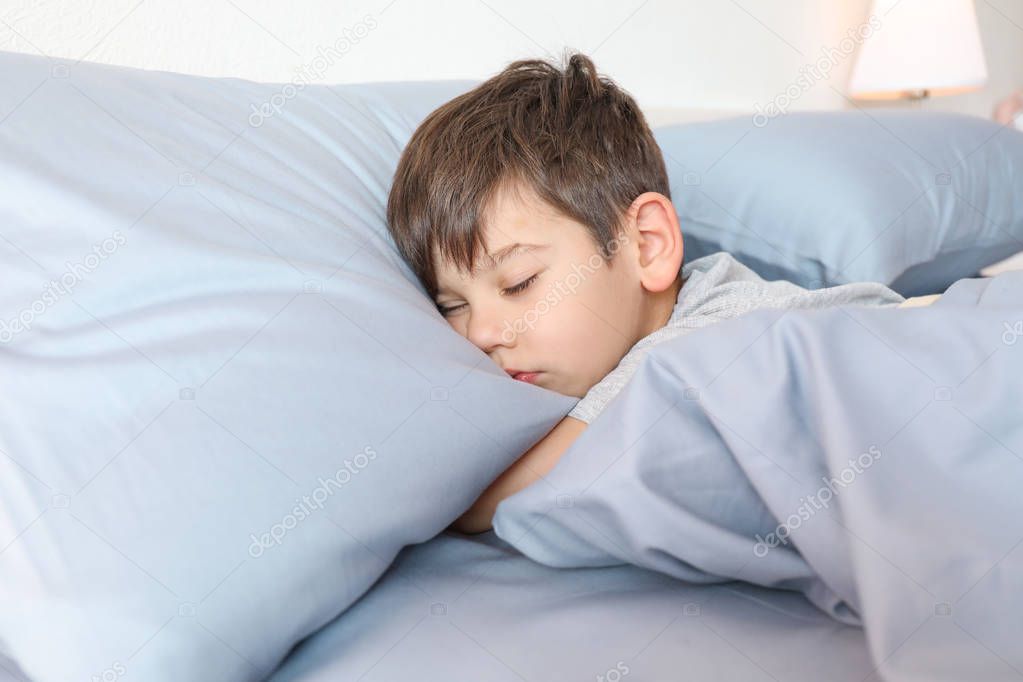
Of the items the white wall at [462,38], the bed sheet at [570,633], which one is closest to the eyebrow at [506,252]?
the bed sheet at [570,633]

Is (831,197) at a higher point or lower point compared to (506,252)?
lower

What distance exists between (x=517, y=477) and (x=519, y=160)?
373mm

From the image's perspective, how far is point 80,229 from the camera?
591 mm

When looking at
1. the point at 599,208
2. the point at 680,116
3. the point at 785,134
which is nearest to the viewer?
the point at 599,208

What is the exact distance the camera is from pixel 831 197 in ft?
3.89

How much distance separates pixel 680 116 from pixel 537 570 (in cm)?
123

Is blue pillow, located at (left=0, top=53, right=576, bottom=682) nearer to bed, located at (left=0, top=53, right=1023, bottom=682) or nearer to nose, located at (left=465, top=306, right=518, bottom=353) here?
bed, located at (left=0, top=53, right=1023, bottom=682)

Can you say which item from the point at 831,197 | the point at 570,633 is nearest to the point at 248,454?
the point at 570,633

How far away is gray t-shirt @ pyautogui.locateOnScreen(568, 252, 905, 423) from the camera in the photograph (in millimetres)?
874

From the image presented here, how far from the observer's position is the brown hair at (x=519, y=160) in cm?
89

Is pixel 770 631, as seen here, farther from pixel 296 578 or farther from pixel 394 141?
pixel 394 141

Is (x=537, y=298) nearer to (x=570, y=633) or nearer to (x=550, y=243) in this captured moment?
(x=550, y=243)

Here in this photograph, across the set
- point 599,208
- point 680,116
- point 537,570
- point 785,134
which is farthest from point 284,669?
point 680,116

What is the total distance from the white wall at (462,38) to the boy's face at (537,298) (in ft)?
Result: 1.60
